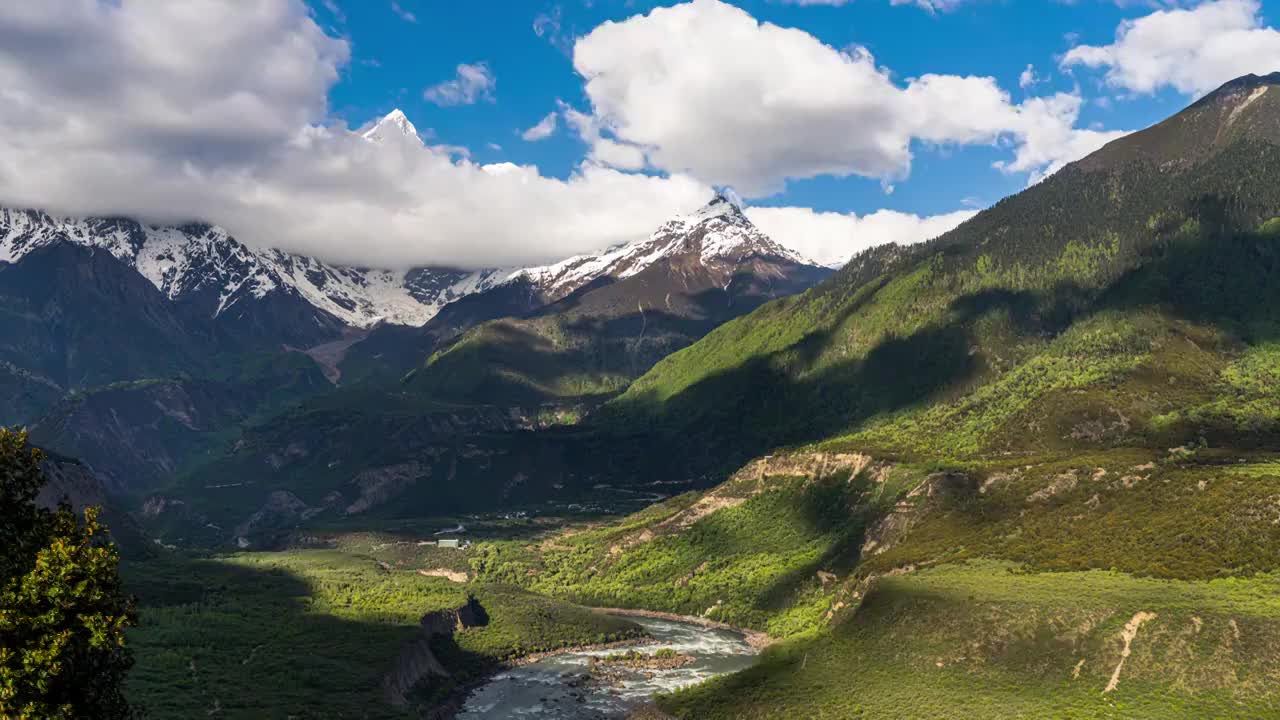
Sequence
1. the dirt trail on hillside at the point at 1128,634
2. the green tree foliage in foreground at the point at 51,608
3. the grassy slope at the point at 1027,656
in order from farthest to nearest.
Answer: the dirt trail on hillside at the point at 1128,634 → the grassy slope at the point at 1027,656 → the green tree foliage in foreground at the point at 51,608

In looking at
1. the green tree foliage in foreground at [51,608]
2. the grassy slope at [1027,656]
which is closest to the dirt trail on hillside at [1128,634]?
the grassy slope at [1027,656]

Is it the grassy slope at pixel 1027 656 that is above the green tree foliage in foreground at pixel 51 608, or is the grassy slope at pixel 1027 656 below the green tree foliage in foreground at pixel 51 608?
below

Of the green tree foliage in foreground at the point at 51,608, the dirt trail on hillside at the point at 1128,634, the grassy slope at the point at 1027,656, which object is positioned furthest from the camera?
the dirt trail on hillside at the point at 1128,634

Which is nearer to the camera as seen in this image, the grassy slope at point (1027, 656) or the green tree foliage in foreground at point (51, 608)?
the green tree foliage in foreground at point (51, 608)

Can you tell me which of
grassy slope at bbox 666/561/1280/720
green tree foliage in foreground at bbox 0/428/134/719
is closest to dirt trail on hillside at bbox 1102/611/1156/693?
grassy slope at bbox 666/561/1280/720

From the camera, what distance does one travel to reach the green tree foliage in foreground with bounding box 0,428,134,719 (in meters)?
57.7

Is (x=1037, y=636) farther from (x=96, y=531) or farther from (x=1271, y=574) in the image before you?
(x=96, y=531)

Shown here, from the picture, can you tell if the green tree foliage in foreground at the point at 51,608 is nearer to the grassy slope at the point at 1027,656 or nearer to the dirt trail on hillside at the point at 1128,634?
the grassy slope at the point at 1027,656

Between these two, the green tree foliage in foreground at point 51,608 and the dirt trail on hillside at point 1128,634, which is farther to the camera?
the dirt trail on hillside at point 1128,634

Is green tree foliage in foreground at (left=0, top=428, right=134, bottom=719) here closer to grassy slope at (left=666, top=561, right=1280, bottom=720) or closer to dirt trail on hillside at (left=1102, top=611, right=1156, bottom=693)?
grassy slope at (left=666, top=561, right=1280, bottom=720)

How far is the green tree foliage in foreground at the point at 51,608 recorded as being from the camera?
5766 centimetres

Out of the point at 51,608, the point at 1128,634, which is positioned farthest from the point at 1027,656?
the point at 51,608

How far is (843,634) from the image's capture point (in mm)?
179125

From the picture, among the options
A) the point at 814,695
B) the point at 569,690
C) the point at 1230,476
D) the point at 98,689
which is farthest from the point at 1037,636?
the point at 98,689
